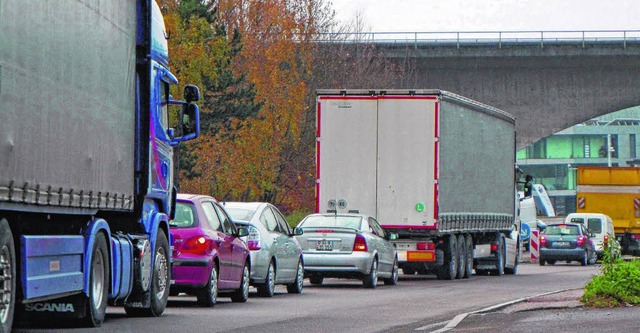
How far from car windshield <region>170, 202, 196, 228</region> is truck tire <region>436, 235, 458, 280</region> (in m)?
12.9

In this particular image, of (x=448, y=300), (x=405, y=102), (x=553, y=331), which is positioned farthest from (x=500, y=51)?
(x=553, y=331)

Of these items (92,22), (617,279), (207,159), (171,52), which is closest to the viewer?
(92,22)

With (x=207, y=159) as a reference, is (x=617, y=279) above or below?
below

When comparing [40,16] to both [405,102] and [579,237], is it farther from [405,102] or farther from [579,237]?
[579,237]

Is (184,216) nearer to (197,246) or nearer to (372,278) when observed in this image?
(197,246)

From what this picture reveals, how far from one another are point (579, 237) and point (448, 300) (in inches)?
1046

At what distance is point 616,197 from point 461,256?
23668mm

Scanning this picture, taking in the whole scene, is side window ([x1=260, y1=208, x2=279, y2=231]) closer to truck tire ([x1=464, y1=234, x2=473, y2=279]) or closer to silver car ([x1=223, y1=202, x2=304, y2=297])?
silver car ([x1=223, y1=202, x2=304, y2=297])

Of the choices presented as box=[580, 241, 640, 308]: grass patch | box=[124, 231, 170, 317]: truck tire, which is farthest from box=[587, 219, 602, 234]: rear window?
box=[124, 231, 170, 317]: truck tire

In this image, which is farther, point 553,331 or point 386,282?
point 386,282

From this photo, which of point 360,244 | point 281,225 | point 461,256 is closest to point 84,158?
point 281,225

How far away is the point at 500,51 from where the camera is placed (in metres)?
60.7

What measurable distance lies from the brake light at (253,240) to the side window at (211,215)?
5.97 feet

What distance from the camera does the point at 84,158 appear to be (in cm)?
1395
